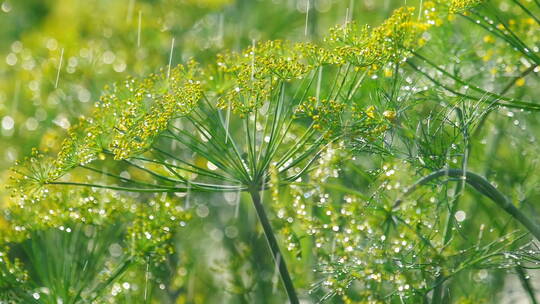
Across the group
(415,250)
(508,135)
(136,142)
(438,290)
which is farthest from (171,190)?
(508,135)

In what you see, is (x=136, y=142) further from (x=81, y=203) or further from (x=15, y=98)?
(x=15, y=98)

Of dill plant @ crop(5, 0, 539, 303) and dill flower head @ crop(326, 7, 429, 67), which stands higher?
dill flower head @ crop(326, 7, 429, 67)

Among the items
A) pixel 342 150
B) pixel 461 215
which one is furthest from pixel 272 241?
pixel 461 215

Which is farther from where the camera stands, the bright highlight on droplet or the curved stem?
the bright highlight on droplet

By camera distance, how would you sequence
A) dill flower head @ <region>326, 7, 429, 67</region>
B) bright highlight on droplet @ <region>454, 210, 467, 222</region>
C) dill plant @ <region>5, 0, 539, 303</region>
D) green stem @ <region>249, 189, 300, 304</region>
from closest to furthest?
dill plant @ <region>5, 0, 539, 303</region> < dill flower head @ <region>326, 7, 429, 67</region> < green stem @ <region>249, 189, 300, 304</region> < bright highlight on droplet @ <region>454, 210, 467, 222</region>

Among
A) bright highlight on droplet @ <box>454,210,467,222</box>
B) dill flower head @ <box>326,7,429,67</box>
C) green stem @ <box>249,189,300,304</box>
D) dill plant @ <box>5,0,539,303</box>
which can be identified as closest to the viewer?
dill plant @ <box>5,0,539,303</box>

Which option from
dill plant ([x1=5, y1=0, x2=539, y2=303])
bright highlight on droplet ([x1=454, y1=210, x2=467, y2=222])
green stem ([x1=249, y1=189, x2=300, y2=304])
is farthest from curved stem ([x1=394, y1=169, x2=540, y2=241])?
bright highlight on droplet ([x1=454, y1=210, x2=467, y2=222])

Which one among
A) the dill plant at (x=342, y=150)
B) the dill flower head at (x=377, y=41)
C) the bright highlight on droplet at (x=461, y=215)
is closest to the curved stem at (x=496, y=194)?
the dill plant at (x=342, y=150)

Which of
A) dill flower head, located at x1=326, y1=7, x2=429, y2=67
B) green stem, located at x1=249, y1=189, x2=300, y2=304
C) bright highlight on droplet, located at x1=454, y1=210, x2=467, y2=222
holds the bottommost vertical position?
green stem, located at x1=249, y1=189, x2=300, y2=304

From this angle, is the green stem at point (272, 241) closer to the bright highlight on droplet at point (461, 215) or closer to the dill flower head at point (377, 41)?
the dill flower head at point (377, 41)

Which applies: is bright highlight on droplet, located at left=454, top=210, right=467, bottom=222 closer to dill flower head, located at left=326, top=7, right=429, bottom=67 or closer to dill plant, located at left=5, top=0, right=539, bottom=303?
dill plant, located at left=5, top=0, right=539, bottom=303

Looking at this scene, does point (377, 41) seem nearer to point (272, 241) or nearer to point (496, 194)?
point (496, 194)
